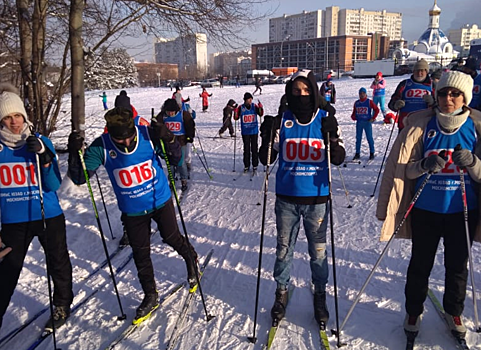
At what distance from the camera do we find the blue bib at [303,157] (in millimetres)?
2906

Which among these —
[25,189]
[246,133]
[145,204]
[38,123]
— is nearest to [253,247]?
[145,204]

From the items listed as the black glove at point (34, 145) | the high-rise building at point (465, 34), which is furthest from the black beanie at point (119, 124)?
the high-rise building at point (465, 34)

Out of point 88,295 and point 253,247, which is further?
point 253,247

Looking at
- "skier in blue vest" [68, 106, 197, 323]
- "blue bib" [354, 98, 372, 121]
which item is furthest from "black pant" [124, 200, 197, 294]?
"blue bib" [354, 98, 372, 121]

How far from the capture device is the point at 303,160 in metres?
2.93

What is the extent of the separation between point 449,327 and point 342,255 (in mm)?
1613

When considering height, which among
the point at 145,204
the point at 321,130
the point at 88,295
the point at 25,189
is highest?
the point at 321,130

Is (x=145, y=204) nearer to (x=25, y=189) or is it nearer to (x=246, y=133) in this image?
(x=25, y=189)

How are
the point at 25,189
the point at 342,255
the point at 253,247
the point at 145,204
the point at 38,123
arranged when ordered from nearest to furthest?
the point at 25,189 < the point at 145,204 < the point at 342,255 < the point at 253,247 < the point at 38,123

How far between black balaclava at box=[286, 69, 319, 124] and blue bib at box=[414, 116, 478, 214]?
2.86 ft

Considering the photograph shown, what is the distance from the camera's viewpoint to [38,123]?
8180 mm

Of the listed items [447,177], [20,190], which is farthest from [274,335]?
[20,190]

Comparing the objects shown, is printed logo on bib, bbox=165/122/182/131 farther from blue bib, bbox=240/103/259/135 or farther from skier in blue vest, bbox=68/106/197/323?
skier in blue vest, bbox=68/106/197/323

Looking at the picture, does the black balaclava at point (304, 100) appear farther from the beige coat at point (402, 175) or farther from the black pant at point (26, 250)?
the black pant at point (26, 250)
